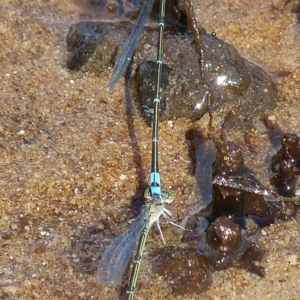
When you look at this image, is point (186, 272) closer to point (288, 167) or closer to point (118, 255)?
point (118, 255)

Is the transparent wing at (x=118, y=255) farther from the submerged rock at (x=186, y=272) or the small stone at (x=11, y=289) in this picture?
the small stone at (x=11, y=289)

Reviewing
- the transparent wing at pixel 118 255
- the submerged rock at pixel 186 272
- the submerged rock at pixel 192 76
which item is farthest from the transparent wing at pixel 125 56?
the submerged rock at pixel 186 272

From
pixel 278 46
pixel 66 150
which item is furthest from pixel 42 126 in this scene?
pixel 278 46

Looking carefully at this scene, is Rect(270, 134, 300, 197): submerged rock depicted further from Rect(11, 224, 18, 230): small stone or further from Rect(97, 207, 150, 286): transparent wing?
Rect(11, 224, 18, 230): small stone

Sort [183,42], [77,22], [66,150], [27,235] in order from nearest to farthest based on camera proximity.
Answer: [27,235] < [66,150] < [183,42] < [77,22]

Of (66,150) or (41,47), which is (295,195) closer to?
(66,150)

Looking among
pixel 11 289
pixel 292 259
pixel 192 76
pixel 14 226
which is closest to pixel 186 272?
pixel 292 259
